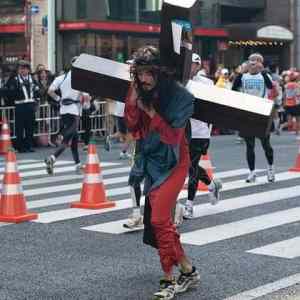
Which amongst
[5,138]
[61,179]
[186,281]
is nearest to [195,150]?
[186,281]

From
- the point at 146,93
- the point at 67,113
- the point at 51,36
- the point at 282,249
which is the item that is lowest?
the point at 282,249

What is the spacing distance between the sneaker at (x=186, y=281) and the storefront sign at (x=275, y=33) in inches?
1252

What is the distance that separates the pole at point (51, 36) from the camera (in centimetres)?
3097

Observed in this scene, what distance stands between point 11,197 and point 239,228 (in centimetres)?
246

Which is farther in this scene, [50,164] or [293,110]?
[293,110]

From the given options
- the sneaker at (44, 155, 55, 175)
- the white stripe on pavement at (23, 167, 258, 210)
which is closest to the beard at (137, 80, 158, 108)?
the white stripe on pavement at (23, 167, 258, 210)

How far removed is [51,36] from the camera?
31141mm

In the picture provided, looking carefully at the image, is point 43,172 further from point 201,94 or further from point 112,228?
point 201,94

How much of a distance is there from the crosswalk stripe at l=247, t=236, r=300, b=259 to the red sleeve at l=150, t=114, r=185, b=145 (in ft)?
6.56

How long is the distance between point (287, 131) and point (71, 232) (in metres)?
17.4

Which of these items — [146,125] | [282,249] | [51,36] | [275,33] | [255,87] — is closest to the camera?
[146,125]

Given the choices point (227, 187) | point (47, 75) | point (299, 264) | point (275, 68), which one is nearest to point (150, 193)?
point (299, 264)

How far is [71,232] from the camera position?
8.39m

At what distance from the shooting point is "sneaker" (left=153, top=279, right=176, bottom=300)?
5.71 meters
